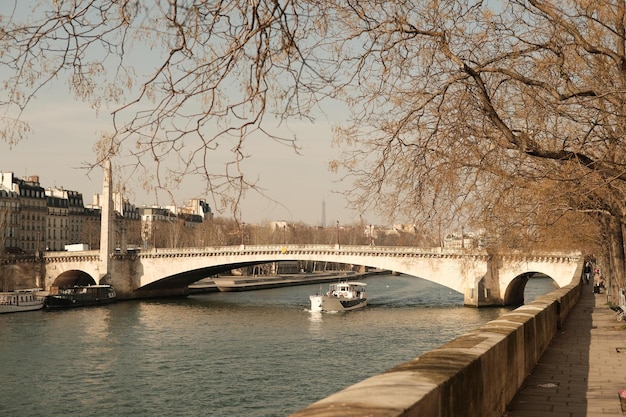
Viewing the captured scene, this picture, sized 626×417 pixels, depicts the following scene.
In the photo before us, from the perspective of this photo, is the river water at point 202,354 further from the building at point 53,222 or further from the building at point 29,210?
the building at point 29,210

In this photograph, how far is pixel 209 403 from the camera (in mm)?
25844

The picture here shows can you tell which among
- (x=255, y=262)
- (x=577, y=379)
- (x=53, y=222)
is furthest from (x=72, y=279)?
(x=577, y=379)

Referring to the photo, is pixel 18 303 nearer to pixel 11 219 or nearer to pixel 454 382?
pixel 11 219

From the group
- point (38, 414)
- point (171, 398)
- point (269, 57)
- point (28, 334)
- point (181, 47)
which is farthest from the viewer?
point (28, 334)

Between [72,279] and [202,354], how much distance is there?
5057 centimetres

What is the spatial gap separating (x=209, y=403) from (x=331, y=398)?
889 inches

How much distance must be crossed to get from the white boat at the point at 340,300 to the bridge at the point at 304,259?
3.30m

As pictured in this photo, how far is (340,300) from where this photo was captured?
61375 millimetres

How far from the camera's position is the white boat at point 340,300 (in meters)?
60.6

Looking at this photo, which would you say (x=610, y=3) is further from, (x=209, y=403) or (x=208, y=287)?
(x=208, y=287)

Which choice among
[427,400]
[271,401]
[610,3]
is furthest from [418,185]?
[271,401]

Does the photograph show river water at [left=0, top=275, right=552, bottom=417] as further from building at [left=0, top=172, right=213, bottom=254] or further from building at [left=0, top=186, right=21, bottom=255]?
building at [left=0, top=186, right=21, bottom=255]

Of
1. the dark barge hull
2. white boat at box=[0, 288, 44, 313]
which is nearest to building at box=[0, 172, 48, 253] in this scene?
the dark barge hull

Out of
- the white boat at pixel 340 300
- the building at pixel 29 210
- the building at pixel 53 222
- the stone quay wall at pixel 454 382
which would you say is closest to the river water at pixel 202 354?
the white boat at pixel 340 300
